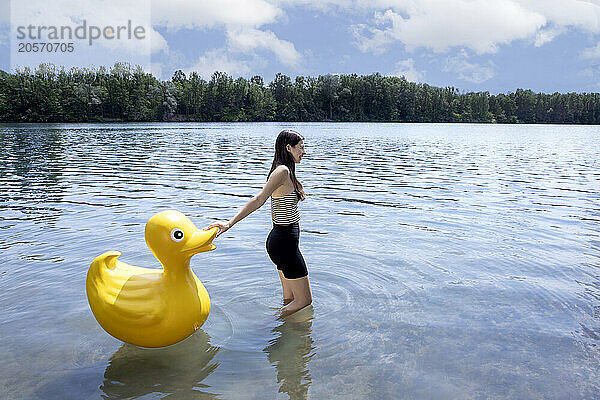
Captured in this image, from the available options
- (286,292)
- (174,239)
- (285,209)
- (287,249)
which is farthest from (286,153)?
(286,292)

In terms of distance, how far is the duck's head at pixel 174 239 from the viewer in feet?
15.8

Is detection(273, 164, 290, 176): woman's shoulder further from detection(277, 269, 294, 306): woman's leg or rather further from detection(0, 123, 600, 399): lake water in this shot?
detection(0, 123, 600, 399): lake water

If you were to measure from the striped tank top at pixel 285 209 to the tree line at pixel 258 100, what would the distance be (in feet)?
339

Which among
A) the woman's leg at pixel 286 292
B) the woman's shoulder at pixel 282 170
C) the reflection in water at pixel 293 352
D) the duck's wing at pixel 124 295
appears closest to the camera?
the reflection in water at pixel 293 352

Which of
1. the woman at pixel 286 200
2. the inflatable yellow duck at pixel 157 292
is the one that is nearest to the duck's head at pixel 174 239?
the inflatable yellow duck at pixel 157 292

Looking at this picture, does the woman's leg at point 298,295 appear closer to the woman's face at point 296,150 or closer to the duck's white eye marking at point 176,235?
the woman's face at point 296,150

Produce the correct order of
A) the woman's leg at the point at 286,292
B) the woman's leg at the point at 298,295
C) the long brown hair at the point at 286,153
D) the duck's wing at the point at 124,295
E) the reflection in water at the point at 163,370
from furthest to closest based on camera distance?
the woman's leg at the point at 286,292 → the woman's leg at the point at 298,295 → the long brown hair at the point at 286,153 → the duck's wing at the point at 124,295 → the reflection in water at the point at 163,370

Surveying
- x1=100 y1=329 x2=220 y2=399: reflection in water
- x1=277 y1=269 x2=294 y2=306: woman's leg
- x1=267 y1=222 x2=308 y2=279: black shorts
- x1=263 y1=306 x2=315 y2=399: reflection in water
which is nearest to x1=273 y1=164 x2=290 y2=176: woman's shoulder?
x1=267 y1=222 x2=308 y2=279: black shorts

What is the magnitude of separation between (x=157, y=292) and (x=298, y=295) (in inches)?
67.4

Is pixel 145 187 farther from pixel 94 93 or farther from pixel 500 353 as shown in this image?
pixel 94 93

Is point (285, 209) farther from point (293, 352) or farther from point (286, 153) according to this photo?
point (293, 352)

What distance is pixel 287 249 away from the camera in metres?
5.57

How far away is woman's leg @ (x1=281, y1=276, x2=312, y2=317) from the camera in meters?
5.82

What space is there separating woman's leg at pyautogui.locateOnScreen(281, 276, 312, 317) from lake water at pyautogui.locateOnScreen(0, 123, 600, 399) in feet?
0.48
